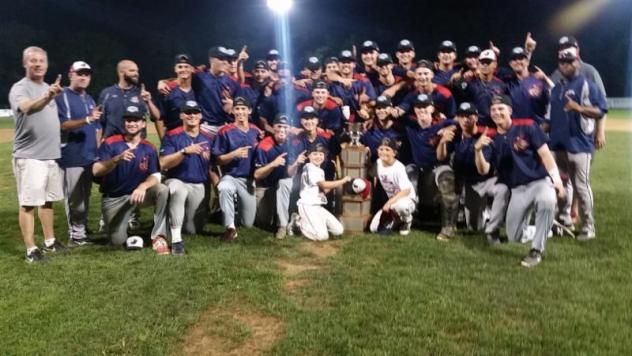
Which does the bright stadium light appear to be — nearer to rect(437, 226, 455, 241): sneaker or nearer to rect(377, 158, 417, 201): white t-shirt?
rect(377, 158, 417, 201): white t-shirt

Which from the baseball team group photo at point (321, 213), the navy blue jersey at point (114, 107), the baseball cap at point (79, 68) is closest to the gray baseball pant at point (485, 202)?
the baseball team group photo at point (321, 213)

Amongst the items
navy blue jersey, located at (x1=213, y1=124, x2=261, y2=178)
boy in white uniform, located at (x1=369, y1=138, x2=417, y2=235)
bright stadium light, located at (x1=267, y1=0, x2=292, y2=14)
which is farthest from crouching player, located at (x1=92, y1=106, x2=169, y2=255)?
bright stadium light, located at (x1=267, y1=0, x2=292, y2=14)

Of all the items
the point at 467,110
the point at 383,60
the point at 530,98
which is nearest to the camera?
the point at 467,110

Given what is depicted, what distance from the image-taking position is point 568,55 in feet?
20.3

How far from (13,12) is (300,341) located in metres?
59.7

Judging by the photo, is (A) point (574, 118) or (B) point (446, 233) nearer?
(A) point (574, 118)

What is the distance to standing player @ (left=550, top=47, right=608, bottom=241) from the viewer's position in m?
6.18

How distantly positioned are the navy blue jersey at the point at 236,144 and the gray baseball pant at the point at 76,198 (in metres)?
1.58

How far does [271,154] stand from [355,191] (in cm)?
117

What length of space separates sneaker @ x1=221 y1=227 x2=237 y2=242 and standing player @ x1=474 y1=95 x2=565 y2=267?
9.81 ft

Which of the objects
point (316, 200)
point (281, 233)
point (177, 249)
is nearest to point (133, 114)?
point (177, 249)

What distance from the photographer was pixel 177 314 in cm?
436

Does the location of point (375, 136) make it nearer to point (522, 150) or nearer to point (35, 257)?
point (522, 150)

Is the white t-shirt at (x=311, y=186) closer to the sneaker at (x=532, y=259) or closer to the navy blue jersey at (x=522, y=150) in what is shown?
the navy blue jersey at (x=522, y=150)
